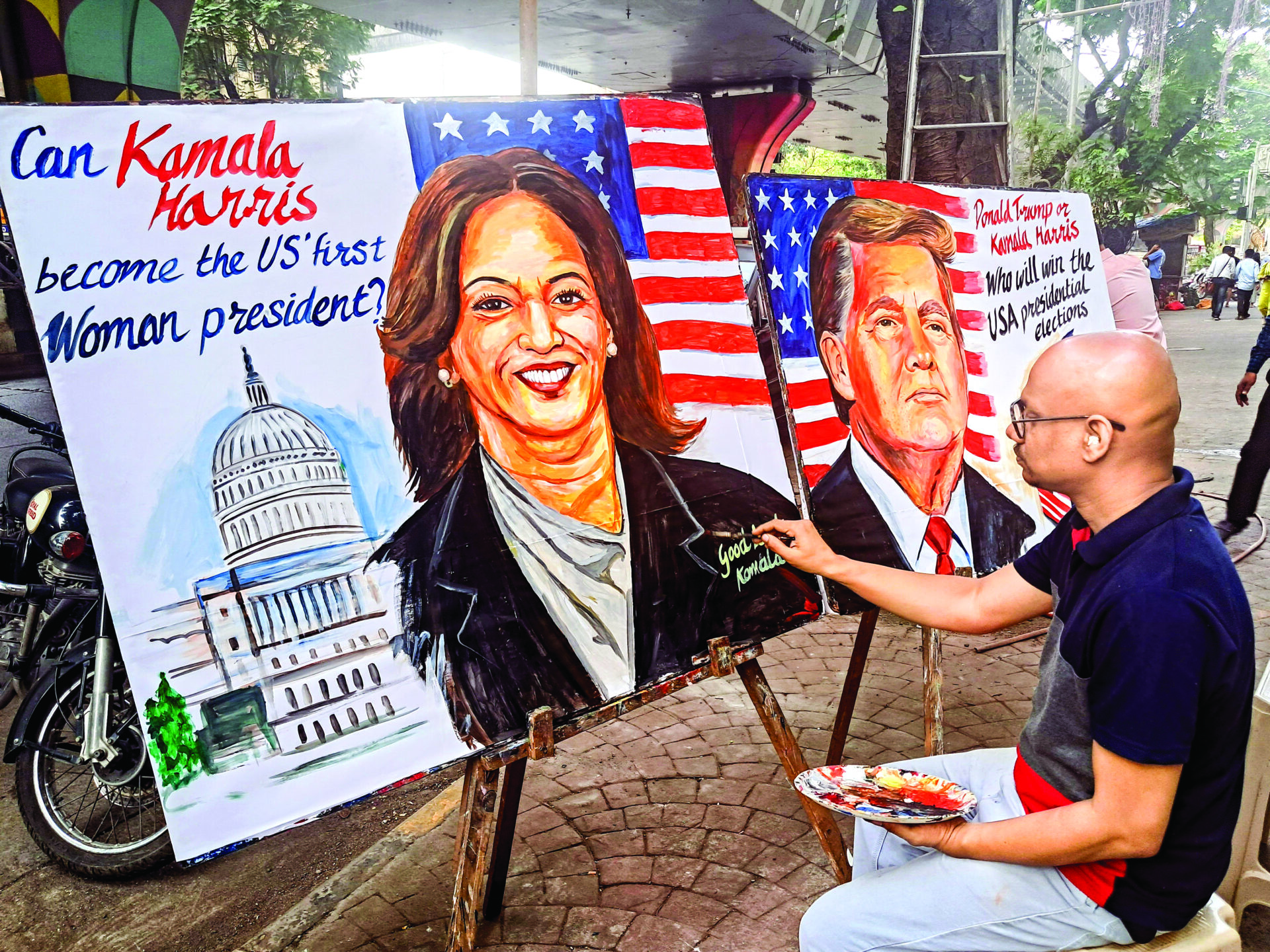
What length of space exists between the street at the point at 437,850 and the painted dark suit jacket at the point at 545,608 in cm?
89

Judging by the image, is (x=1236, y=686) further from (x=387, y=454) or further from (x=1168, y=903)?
(x=387, y=454)

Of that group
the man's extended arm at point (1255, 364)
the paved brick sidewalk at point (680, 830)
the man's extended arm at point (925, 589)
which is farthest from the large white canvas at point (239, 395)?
the man's extended arm at point (1255, 364)

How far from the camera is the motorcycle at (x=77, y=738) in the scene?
2.92 m

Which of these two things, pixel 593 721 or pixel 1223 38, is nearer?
pixel 593 721

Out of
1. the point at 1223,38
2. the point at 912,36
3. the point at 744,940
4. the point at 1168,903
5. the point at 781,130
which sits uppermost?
the point at 1223,38

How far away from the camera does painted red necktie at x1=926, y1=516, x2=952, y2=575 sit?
283 centimetres

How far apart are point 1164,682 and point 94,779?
3165 millimetres

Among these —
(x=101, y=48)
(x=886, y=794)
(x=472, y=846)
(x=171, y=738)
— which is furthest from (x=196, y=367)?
(x=101, y=48)

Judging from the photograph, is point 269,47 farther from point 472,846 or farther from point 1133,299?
point 472,846

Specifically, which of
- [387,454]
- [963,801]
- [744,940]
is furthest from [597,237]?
[744,940]

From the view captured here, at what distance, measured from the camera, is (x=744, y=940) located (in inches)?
98.0

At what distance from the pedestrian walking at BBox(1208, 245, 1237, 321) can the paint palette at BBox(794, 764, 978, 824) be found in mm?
24489

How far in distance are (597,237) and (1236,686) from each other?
1.49 metres

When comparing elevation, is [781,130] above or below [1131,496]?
above
